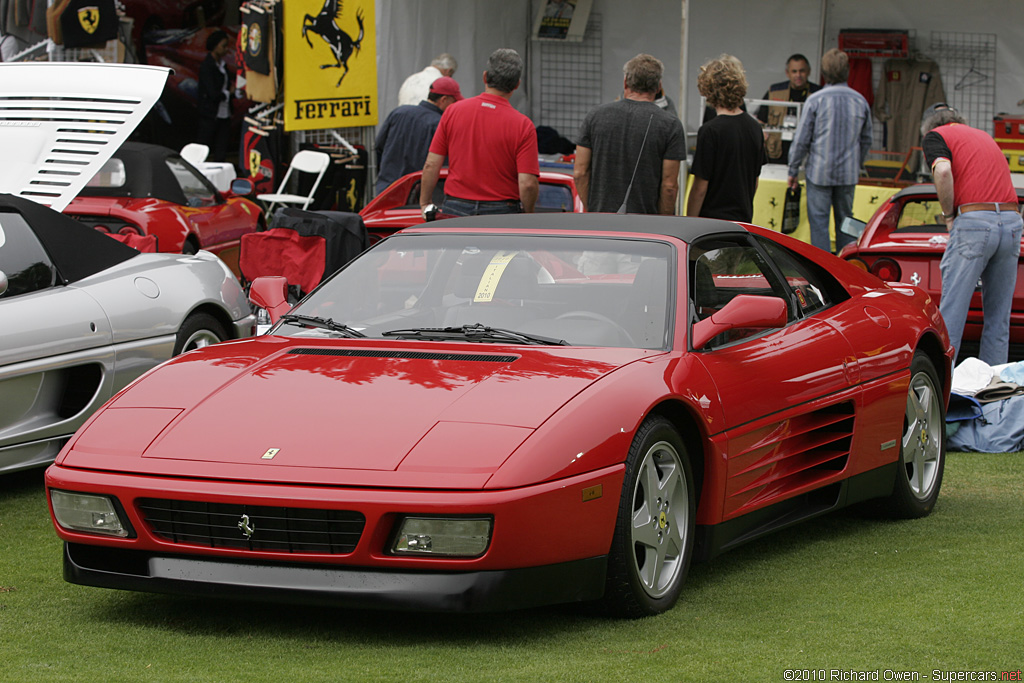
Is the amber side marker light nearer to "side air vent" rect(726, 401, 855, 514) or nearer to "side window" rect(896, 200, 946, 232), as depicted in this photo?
"side window" rect(896, 200, 946, 232)

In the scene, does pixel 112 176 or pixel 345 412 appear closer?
pixel 345 412

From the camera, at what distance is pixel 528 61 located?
52.9ft

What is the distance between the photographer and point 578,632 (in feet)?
12.4

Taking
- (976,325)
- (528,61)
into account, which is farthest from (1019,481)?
(528,61)

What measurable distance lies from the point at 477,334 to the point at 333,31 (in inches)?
330

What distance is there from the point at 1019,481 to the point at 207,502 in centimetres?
406

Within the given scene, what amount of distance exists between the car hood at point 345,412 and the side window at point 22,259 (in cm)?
165

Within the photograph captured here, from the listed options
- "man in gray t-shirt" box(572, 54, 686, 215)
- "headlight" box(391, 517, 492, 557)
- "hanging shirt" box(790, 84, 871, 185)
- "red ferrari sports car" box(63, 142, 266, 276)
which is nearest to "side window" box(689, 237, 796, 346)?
"headlight" box(391, 517, 492, 557)

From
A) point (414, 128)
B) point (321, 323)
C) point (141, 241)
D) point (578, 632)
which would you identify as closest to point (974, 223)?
point (321, 323)

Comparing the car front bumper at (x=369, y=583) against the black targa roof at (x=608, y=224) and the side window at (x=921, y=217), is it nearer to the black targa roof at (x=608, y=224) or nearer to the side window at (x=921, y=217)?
the black targa roof at (x=608, y=224)

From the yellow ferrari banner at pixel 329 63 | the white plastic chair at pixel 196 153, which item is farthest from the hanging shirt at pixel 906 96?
the white plastic chair at pixel 196 153

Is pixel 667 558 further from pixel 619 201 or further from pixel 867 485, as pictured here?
pixel 619 201

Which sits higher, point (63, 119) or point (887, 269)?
point (63, 119)

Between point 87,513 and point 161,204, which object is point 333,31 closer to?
point 161,204
